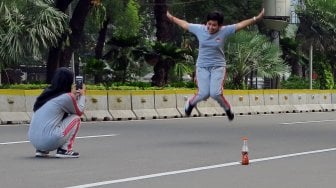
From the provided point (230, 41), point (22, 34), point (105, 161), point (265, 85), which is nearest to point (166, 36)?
point (230, 41)

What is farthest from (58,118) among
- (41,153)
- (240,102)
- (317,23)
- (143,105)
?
(317,23)

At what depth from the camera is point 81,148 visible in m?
12.7

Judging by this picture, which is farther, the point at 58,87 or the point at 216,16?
the point at 216,16

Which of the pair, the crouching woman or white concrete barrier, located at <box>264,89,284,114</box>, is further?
white concrete barrier, located at <box>264,89,284,114</box>

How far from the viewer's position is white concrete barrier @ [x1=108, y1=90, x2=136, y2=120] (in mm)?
23198

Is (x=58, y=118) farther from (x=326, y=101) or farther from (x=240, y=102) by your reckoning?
(x=326, y=101)

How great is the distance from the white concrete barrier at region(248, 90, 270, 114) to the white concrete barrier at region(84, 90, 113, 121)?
8067 millimetres

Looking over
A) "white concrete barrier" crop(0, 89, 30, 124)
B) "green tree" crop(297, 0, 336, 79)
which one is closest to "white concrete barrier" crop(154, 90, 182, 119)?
"white concrete barrier" crop(0, 89, 30, 124)

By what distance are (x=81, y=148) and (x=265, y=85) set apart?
147ft

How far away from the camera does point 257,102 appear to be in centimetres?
3020

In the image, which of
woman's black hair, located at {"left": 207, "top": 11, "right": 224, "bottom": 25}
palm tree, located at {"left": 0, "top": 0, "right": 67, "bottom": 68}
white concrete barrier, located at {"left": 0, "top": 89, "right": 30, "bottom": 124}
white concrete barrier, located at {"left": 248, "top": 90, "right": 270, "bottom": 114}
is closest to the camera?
woman's black hair, located at {"left": 207, "top": 11, "right": 224, "bottom": 25}

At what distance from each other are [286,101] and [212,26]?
64.1ft

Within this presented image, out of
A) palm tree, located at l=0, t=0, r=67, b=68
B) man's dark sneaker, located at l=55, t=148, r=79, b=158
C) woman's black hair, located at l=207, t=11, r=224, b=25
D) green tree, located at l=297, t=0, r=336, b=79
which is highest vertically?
green tree, located at l=297, t=0, r=336, b=79

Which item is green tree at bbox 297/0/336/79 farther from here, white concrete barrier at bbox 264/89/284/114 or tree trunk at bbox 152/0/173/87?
white concrete barrier at bbox 264/89/284/114
